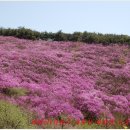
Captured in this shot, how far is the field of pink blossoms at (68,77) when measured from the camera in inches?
764

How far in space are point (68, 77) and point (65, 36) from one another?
651 inches

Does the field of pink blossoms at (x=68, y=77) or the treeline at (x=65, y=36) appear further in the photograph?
the treeline at (x=65, y=36)

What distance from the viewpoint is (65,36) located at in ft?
136

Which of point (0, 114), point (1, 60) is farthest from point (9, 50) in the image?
point (0, 114)

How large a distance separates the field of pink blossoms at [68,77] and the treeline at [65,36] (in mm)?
3861

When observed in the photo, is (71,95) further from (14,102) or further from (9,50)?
(9,50)

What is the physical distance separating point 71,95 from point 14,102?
170 inches

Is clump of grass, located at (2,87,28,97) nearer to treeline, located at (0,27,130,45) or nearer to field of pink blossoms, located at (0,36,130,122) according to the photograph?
field of pink blossoms, located at (0,36,130,122)

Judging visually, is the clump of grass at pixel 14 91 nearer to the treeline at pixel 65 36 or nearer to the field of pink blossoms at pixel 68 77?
the field of pink blossoms at pixel 68 77

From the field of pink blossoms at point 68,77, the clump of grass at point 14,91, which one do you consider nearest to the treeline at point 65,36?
the field of pink blossoms at point 68,77

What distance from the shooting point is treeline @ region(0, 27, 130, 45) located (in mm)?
40750

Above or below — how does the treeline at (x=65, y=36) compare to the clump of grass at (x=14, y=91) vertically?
above

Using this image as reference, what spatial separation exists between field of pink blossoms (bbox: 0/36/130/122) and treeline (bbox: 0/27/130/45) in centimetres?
386

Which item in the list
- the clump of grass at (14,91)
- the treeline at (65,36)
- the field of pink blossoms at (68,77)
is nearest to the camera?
the field of pink blossoms at (68,77)
